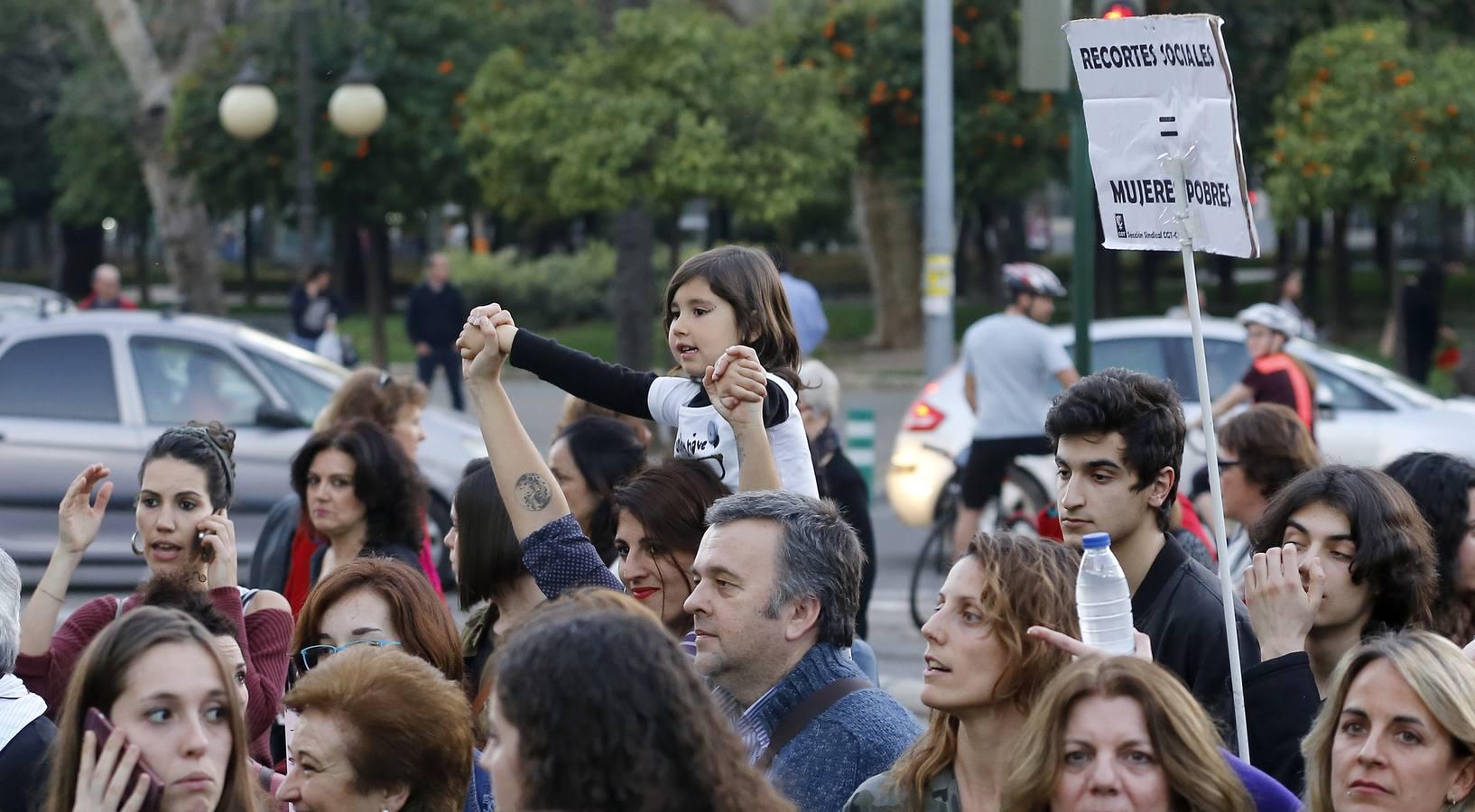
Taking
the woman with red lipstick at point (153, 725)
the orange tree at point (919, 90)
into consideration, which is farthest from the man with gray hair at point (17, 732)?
the orange tree at point (919, 90)

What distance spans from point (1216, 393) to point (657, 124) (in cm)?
695

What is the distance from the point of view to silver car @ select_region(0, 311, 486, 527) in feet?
37.3

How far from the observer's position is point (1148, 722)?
3105mm

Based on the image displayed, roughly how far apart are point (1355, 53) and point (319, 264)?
13.1m

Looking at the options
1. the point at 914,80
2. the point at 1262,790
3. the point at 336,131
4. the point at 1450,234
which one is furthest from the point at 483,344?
the point at 1450,234

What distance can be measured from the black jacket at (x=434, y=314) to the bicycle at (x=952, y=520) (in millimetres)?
9008

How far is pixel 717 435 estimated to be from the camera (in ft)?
16.2

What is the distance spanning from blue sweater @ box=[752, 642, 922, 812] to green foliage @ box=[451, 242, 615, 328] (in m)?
34.8

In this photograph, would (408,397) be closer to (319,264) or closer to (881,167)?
(319,264)

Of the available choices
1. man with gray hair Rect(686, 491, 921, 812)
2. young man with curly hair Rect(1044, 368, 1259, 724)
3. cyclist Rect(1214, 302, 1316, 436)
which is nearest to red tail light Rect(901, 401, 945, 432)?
cyclist Rect(1214, 302, 1316, 436)

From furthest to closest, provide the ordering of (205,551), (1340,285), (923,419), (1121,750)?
(1340,285), (923,419), (205,551), (1121,750)

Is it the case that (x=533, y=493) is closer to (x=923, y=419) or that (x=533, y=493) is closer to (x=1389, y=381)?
(x=923, y=419)

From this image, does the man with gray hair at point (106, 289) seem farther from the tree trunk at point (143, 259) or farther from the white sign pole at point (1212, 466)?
the tree trunk at point (143, 259)

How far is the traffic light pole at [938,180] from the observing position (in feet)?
49.2
